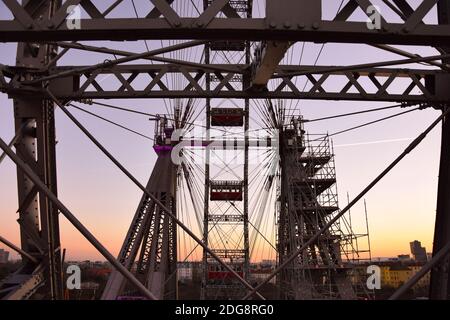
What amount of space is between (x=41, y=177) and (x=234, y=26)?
4196 millimetres

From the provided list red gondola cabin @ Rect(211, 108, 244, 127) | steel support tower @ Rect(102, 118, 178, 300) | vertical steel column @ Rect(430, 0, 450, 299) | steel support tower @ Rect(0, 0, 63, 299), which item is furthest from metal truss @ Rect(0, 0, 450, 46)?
red gondola cabin @ Rect(211, 108, 244, 127)

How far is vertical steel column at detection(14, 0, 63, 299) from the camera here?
20.8 feet

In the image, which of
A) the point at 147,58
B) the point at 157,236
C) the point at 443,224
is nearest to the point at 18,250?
the point at 147,58

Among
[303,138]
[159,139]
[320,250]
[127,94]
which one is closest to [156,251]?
[159,139]

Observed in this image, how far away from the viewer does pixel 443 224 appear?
5.79 m

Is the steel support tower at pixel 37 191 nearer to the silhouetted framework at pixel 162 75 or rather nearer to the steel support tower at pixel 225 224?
the silhouetted framework at pixel 162 75

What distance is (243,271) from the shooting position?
77.0ft

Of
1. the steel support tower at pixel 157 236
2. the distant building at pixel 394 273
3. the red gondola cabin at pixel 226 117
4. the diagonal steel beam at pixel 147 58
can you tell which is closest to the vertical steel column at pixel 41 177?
the diagonal steel beam at pixel 147 58

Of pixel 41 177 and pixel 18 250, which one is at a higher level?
pixel 41 177

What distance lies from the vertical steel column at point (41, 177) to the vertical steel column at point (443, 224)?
17.8ft

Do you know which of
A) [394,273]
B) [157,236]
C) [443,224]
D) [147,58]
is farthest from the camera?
[394,273]

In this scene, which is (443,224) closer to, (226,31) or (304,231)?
(226,31)

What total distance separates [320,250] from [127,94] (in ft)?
46.5
